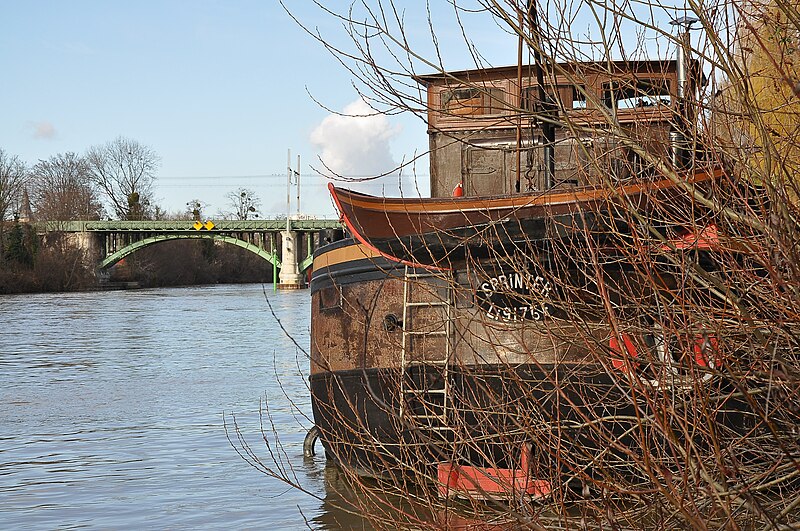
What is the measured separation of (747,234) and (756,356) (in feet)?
1.55

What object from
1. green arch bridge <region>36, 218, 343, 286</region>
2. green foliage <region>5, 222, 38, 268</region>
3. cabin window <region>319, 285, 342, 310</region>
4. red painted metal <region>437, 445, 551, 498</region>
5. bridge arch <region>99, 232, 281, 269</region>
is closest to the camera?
red painted metal <region>437, 445, 551, 498</region>

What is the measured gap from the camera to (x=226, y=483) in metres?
9.10

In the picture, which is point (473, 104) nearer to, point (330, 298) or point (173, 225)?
point (330, 298)

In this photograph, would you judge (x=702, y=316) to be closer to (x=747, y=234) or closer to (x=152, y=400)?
(x=747, y=234)

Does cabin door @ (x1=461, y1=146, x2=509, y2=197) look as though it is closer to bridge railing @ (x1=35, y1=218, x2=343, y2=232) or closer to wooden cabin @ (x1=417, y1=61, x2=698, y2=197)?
wooden cabin @ (x1=417, y1=61, x2=698, y2=197)

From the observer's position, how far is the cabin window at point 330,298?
25.7ft

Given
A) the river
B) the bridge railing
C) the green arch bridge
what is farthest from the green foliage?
the river

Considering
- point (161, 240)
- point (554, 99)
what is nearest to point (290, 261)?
point (161, 240)

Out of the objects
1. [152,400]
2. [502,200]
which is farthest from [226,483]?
[152,400]

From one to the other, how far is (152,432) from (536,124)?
851 cm

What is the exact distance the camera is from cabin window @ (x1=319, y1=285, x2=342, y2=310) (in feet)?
25.7

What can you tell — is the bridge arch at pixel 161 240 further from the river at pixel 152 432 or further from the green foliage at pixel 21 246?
the river at pixel 152 432

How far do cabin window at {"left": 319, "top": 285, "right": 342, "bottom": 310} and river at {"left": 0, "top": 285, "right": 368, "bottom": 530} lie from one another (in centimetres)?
55

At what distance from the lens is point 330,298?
26.3 feet
